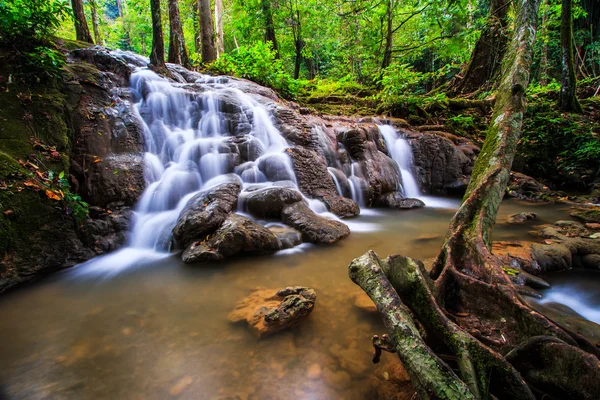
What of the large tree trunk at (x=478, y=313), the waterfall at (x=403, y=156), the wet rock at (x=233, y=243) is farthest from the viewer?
the waterfall at (x=403, y=156)

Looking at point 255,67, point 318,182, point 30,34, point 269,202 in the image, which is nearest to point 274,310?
point 269,202

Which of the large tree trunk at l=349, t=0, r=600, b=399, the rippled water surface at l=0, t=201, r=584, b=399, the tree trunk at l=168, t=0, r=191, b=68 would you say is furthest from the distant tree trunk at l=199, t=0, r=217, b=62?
the large tree trunk at l=349, t=0, r=600, b=399

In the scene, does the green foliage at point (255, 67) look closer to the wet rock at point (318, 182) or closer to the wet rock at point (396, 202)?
the wet rock at point (318, 182)

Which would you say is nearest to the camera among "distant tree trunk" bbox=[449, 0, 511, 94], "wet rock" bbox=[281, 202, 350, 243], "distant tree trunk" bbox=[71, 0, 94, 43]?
"wet rock" bbox=[281, 202, 350, 243]

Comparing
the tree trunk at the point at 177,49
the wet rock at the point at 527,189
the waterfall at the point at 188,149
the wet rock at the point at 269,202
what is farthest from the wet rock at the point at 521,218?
the tree trunk at the point at 177,49

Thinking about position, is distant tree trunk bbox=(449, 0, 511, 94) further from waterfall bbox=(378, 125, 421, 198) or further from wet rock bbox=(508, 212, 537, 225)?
wet rock bbox=(508, 212, 537, 225)

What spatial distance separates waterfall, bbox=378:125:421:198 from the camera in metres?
9.15

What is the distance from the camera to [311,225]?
5156 mm

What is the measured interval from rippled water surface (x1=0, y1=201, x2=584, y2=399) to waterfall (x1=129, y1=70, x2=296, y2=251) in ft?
4.74

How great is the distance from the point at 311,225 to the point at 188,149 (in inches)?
151

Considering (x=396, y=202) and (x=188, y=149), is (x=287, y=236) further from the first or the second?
(x=396, y=202)

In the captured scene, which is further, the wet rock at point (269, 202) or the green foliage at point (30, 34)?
the wet rock at point (269, 202)

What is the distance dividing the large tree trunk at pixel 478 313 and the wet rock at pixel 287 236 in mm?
2658

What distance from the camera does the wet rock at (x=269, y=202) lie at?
5.59m
